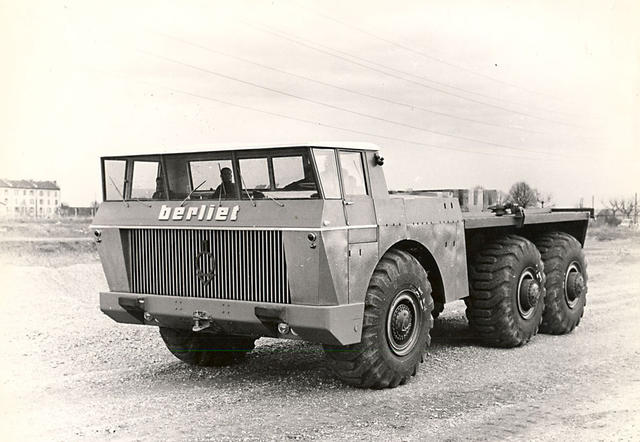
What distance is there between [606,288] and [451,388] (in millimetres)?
8818

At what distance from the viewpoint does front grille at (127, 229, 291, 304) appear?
275 inches

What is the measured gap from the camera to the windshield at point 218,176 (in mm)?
6938

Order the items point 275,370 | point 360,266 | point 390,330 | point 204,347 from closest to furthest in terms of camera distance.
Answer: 1. point 360,266
2. point 390,330
3. point 275,370
4. point 204,347

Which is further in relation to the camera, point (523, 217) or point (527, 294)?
point (523, 217)

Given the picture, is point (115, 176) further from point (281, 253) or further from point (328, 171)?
point (328, 171)

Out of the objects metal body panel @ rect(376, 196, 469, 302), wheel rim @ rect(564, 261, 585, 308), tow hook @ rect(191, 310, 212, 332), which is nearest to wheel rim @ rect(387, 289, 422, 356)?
metal body panel @ rect(376, 196, 469, 302)

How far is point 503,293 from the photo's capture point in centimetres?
930

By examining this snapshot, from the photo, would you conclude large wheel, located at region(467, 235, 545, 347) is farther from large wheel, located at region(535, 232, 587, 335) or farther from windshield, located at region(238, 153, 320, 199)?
windshield, located at region(238, 153, 320, 199)

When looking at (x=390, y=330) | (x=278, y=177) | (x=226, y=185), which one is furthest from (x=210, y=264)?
(x=390, y=330)

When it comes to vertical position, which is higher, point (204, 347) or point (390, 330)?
point (390, 330)

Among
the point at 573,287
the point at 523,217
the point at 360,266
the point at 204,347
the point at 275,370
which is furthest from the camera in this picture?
the point at 573,287

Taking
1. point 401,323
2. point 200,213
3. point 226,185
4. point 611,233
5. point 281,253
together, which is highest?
point 226,185

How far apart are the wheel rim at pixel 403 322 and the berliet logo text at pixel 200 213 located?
1.66 meters

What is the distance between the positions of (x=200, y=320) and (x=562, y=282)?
5.32 metres
